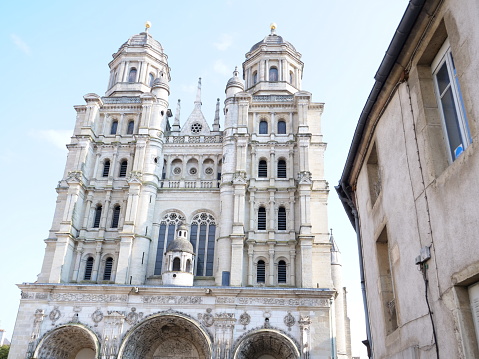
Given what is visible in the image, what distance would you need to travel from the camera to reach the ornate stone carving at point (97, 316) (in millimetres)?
25914

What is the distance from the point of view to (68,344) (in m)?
27.0

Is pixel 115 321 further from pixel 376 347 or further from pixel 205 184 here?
pixel 376 347

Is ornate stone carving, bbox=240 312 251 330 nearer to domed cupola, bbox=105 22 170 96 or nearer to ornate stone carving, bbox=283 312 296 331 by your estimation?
ornate stone carving, bbox=283 312 296 331

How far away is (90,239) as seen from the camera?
103ft

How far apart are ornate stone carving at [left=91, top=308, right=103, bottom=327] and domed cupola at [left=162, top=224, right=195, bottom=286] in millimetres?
3989

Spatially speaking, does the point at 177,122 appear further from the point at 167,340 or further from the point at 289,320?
the point at 289,320

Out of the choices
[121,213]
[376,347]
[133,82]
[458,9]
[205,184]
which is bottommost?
[376,347]

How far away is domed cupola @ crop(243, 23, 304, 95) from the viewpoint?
37.5 meters

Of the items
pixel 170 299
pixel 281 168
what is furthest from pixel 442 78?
pixel 281 168

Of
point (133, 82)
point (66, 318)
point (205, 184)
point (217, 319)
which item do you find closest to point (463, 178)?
point (217, 319)

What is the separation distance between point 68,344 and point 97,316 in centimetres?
300

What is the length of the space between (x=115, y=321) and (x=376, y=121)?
21.2 metres

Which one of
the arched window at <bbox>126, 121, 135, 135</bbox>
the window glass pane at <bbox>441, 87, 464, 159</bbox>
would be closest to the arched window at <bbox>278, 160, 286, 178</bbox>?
the arched window at <bbox>126, 121, 135, 135</bbox>

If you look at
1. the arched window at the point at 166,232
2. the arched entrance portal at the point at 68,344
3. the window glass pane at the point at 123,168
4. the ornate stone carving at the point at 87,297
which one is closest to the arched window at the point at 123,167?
the window glass pane at the point at 123,168
